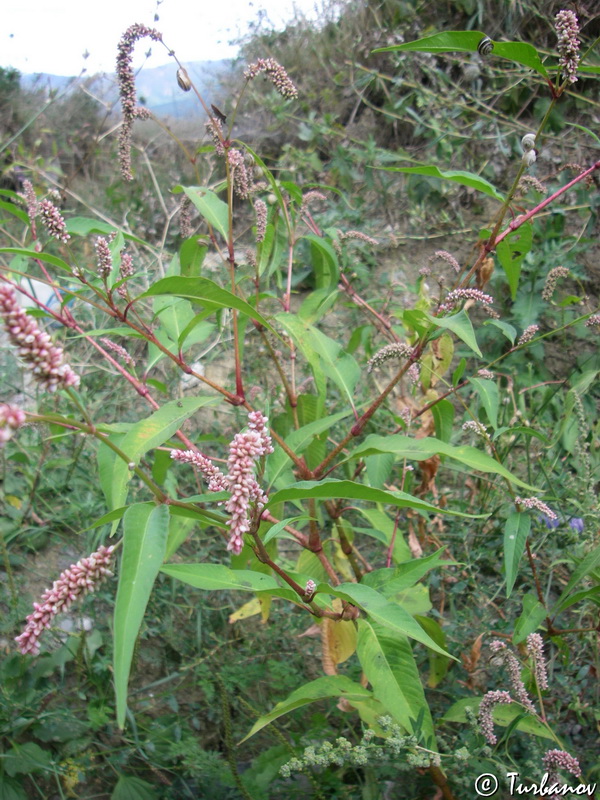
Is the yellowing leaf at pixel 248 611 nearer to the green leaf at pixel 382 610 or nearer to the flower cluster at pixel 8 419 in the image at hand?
the green leaf at pixel 382 610

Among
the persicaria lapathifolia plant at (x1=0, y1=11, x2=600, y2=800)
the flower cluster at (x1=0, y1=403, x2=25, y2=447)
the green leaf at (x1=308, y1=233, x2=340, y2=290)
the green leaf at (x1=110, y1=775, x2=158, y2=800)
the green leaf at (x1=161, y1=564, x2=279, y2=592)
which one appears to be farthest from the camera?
the green leaf at (x1=308, y1=233, x2=340, y2=290)

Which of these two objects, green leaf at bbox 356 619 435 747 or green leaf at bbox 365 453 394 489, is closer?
green leaf at bbox 356 619 435 747

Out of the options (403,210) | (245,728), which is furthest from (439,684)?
(403,210)

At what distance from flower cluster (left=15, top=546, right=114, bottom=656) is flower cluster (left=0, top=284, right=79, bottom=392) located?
0.23 metres

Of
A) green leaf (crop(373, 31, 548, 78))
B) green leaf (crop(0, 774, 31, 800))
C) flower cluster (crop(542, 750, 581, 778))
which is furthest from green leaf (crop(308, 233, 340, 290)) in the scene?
green leaf (crop(0, 774, 31, 800))

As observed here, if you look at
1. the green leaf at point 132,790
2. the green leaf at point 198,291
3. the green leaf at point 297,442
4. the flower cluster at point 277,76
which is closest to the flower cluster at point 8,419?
the green leaf at point 198,291

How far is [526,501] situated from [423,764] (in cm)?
56

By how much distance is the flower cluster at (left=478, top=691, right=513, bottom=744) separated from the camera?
3.89ft

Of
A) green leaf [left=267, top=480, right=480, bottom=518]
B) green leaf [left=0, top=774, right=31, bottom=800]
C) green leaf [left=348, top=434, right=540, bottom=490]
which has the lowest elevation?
green leaf [left=0, top=774, right=31, bottom=800]

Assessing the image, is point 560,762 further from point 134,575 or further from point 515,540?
point 134,575

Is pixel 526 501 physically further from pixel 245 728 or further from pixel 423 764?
pixel 245 728

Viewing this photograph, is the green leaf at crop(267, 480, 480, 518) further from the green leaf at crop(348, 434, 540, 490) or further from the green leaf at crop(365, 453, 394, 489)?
the green leaf at crop(365, 453, 394, 489)

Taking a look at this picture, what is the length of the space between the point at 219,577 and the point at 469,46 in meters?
1.01

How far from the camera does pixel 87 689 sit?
69.7 inches
